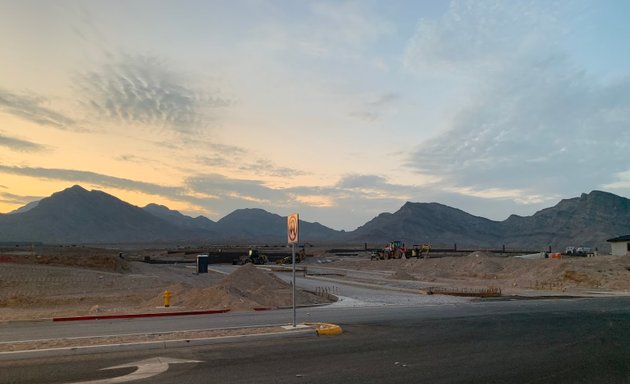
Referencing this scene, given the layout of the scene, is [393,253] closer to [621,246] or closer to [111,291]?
[621,246]

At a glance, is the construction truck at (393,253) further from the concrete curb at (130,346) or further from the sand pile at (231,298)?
the concrete curb at (130,346)

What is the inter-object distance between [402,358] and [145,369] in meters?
5.23

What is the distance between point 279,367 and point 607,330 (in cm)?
1096

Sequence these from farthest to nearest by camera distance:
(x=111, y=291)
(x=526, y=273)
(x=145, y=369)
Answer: (x=526, y=273), (x=111, y=291), (x=145, y=369)

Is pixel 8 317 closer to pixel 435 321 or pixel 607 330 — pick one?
pixel 435 321

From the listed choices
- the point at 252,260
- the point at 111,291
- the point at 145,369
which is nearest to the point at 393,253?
the point at 252,260

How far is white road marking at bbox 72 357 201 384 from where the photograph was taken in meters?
9.75

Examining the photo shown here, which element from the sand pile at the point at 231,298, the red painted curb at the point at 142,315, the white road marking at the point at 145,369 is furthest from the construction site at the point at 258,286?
the white road marking at the point at 145,369

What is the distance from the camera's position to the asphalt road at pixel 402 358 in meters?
10.0

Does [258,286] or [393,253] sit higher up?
[393,253]

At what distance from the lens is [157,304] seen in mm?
27688

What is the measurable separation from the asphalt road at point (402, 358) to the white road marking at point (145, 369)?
0.72 feet

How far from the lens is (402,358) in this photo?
11773mm

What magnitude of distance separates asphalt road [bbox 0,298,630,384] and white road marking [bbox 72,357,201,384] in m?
0.22
